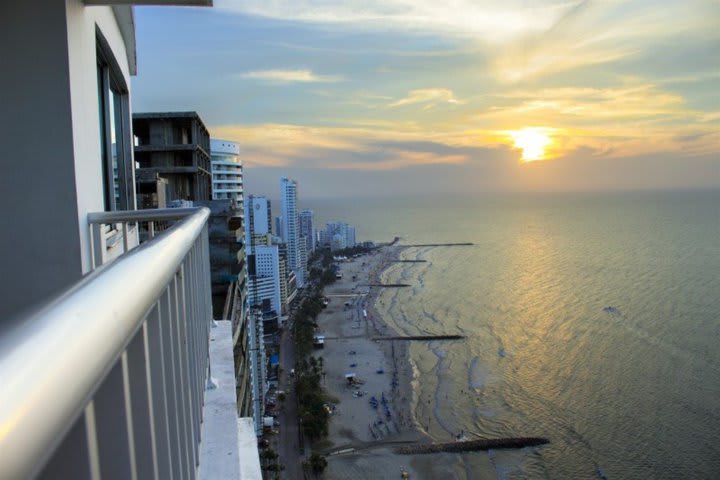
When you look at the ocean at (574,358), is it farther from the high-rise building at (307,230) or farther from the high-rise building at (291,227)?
the high-rise building at (307,230)

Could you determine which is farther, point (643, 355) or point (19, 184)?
point (643, 355)

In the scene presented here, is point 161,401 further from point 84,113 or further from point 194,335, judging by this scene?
point 84,113

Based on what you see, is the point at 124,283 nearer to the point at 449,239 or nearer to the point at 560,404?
the point at 560,404

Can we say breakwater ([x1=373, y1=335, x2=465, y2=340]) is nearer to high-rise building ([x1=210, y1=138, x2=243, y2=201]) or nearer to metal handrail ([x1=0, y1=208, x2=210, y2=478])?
high-rise building ([x1=210, y1=138, x2=243, y2=201])

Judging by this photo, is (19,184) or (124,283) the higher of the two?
(19,184)

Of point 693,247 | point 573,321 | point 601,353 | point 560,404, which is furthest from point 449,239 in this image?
point 560,404

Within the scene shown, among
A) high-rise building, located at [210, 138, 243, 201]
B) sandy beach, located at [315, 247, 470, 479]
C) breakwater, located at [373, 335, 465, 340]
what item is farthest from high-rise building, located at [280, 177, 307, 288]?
high-rise building, located at [210, 138, 243, 201]
